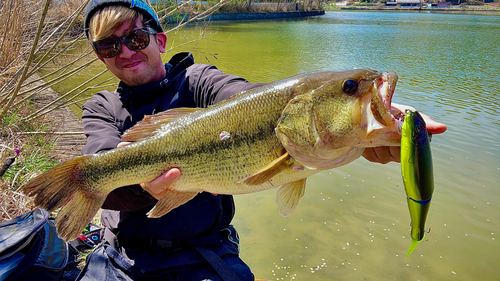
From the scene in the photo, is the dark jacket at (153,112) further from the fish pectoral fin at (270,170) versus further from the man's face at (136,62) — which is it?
the fish pectoral fin at (270,170)

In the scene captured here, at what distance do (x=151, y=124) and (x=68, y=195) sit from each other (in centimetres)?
66

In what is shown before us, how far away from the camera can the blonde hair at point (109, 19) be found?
2.33m

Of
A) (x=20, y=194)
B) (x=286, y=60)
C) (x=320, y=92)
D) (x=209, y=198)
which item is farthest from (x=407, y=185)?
(x=286, y=60)

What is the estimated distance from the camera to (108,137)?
7.26 feet

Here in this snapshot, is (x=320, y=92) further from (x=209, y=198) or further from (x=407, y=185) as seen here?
(x=209, y=198)

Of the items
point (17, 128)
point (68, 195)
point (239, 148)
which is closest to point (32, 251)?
point (68, 195)

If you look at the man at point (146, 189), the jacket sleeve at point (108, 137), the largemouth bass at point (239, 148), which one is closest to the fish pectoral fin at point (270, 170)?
the largemouth bass at point (239, 148)

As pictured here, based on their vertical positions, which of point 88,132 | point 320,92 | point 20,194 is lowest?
point 20,194

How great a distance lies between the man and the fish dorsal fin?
0.24 meters

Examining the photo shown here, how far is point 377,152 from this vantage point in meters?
1.72

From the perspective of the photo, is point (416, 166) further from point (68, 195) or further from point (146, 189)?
point (68, 195)

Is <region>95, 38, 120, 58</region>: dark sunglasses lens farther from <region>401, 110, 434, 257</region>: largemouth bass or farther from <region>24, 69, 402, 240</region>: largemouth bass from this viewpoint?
<region>401, 110, 434, 257</region>: largemouth bass

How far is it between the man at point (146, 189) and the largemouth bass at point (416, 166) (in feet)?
3.75

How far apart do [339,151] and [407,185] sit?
37cm
